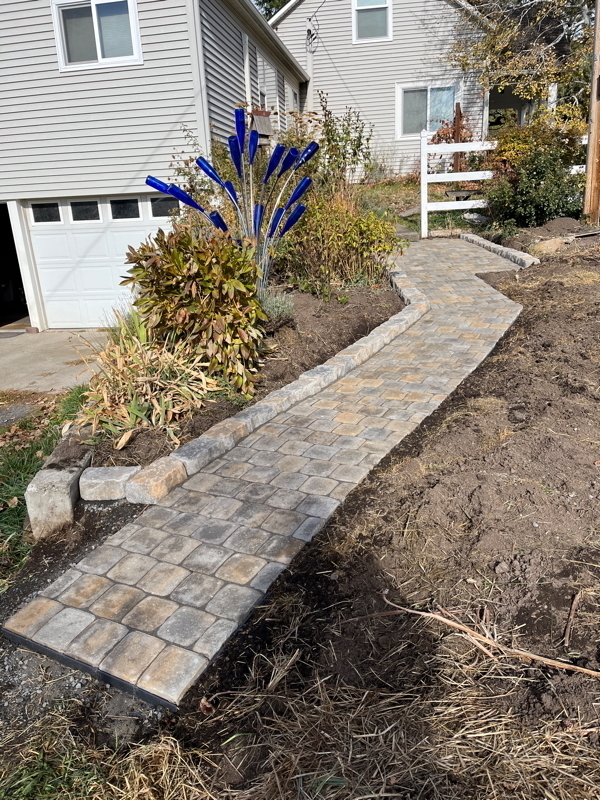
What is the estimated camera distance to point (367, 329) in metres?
6.12

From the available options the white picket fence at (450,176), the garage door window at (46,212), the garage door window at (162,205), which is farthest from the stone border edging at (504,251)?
the garage door window at (46,212)

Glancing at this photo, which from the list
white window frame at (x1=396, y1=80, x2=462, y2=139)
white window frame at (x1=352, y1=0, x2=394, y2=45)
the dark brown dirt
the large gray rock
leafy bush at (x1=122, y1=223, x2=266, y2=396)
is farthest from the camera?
white window frame at (x1=396, y1=80, x2=462, y2=139)

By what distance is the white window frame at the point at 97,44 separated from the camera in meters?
9.29

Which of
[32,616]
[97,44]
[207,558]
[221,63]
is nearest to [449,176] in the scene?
[221,63]

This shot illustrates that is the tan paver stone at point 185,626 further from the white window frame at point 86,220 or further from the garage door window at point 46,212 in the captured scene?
the garage door window at point 46,212

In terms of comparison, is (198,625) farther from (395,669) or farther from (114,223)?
(114,223)

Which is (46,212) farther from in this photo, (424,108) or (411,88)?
(424,108)

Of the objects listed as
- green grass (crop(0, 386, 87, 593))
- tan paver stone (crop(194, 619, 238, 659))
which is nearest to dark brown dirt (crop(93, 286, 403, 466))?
green grass (crop(0, 386, 87, 593))

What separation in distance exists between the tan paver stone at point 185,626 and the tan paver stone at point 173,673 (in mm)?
49

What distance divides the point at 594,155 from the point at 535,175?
962 millimetres

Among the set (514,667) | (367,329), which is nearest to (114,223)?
(367,329)

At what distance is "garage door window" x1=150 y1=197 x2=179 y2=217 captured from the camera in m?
10.2

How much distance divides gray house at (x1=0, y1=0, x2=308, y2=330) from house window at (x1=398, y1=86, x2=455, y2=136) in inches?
303

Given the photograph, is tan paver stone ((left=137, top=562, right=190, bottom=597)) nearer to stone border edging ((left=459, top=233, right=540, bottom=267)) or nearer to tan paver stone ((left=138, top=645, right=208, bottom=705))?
tan paver stone ((left=138, top=645, right=208, bottom=705))
